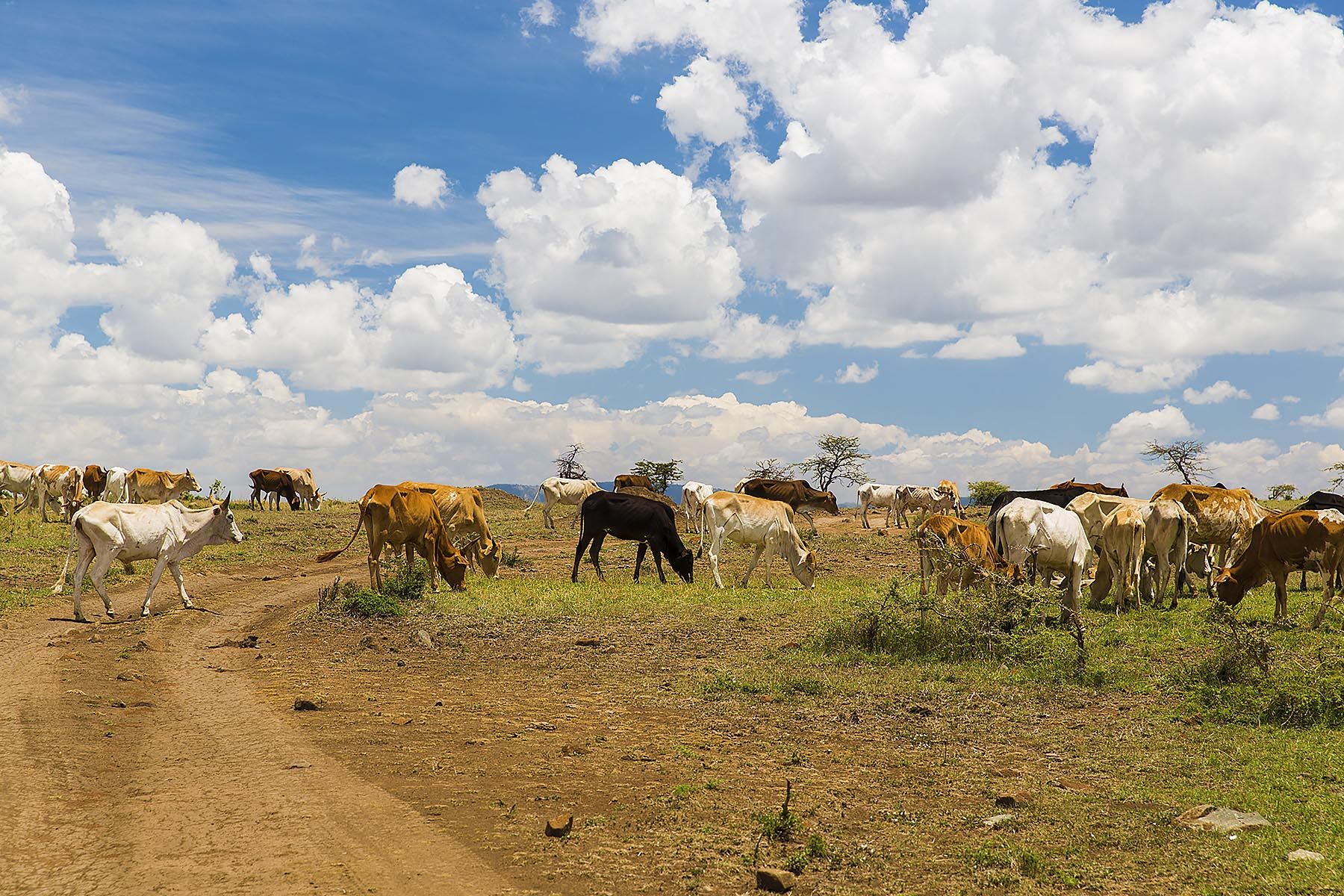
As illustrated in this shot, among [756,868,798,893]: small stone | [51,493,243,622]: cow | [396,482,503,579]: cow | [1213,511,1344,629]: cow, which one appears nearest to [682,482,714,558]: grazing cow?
[396,482,503,579]: cow


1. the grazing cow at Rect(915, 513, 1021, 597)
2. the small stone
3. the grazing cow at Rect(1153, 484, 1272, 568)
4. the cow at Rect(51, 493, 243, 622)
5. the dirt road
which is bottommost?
the dirt road

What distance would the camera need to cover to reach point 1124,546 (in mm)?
18328

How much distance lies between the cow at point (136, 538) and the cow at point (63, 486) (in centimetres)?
1915

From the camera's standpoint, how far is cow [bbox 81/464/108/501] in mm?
39219

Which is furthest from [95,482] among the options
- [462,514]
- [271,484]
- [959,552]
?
[959,552]

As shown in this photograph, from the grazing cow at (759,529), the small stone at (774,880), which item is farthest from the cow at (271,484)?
the small stone at (774,880)

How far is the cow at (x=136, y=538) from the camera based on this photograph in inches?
690

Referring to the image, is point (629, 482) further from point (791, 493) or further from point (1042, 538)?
point (1042, 538)

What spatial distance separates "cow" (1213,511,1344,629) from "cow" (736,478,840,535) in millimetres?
22274

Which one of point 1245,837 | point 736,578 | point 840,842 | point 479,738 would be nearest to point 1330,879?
point 1245,837

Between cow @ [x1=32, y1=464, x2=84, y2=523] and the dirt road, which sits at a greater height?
cow @ [x1=32, y1=464, x2=84, y2=523]

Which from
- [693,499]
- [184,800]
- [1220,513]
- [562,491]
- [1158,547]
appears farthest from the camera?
[562,491]

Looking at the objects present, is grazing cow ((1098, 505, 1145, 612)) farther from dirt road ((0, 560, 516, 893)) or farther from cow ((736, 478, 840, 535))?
cow ((736, 478, 840, 535))

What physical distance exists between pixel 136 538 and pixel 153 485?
2669cm
